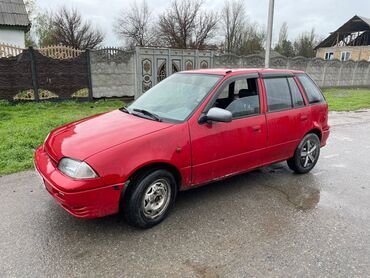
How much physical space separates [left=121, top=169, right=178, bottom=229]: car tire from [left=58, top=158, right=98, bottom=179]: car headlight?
46cm

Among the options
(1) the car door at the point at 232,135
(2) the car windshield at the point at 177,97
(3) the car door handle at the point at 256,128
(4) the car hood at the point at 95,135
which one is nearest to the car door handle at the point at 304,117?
(1) the car door at the point at 232,135

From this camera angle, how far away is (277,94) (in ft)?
14.7

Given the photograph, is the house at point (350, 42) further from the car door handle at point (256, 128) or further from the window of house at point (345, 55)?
the car door handle at point (256, 128)

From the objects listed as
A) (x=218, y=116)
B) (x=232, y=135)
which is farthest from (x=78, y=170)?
(x=232, y=135)

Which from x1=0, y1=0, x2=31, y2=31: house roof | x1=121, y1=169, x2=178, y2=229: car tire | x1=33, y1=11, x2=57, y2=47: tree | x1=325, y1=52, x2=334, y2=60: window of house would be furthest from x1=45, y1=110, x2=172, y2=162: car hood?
x1=325, y1=52, x2=334, y2=60: window of house

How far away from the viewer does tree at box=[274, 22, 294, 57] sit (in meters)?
51.7

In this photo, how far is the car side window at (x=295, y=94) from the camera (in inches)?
185

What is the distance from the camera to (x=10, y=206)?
12.4 ft

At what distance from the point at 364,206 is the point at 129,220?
10.0 feet

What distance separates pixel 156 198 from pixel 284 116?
90.3 inches

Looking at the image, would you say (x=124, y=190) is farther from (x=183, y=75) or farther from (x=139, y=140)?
(x=183, y=75)

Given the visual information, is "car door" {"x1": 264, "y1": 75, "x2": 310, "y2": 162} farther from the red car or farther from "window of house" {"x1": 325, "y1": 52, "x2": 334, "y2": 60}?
"window of house" {"x1": 325, "y1": 52, "x2": 334, "y2": 60}

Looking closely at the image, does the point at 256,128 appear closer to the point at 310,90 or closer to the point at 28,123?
the point at 310,90

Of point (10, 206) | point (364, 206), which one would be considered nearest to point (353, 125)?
point (364, 206)
